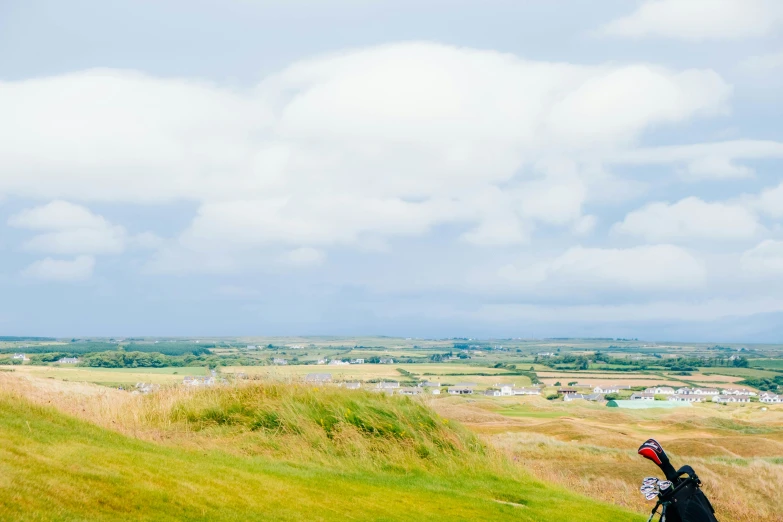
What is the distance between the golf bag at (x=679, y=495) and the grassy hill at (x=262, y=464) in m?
5.49

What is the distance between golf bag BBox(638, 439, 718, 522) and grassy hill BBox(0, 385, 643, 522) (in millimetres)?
5487

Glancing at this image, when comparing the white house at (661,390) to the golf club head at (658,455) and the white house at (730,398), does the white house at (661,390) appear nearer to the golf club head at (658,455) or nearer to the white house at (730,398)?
the white house at (730,398)

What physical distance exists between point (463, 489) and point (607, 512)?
3167 millimetres

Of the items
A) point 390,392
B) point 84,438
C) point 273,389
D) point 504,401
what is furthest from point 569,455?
point 504,401

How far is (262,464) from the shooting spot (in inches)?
599

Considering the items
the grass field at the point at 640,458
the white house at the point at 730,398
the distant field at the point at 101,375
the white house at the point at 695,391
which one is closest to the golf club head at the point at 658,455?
the grass field at the point at 640,458

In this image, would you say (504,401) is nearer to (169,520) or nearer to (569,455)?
(569,455)

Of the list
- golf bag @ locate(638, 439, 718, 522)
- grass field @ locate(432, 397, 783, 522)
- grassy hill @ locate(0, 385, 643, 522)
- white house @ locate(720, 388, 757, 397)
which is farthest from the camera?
white house @ locate(720, 388, 757, 397)

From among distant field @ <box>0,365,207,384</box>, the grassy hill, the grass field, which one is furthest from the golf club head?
distant field @ <box>0,365,207,384</box>

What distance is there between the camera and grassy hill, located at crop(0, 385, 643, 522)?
31.1 feet

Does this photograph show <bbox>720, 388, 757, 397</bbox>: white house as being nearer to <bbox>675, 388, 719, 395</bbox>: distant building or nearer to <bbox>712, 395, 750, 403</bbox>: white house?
<bbox>675, 388, 719, 395</bbox>: distant building

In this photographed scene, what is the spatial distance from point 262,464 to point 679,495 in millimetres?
9732

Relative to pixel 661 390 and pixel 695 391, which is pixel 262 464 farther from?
pixel 695 391

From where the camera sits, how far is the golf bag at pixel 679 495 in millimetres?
7410
